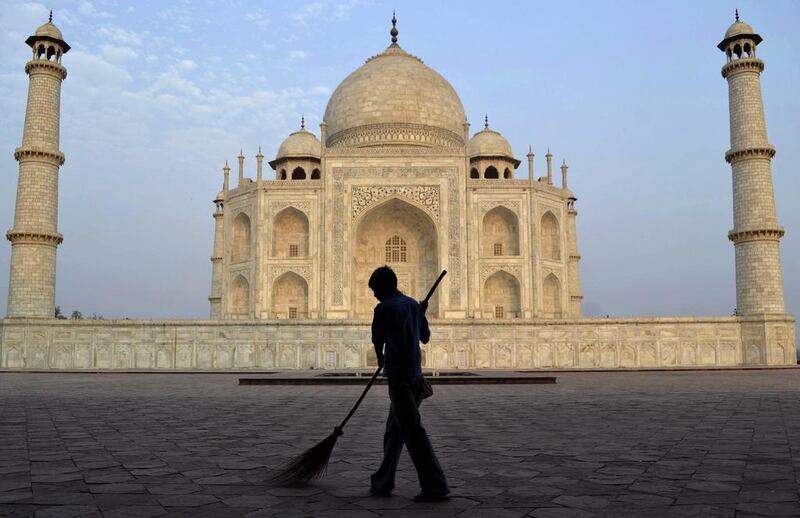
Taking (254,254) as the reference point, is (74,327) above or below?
below

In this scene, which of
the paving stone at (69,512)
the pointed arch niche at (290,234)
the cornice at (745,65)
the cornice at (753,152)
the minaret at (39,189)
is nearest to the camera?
the paving stone at (69,512)

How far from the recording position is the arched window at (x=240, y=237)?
28.2m

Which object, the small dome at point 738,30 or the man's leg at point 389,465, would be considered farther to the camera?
the small dome at point 738,30

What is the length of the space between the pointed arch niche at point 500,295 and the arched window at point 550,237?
2.38 meters

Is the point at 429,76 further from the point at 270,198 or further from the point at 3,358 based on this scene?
the point at 3,358

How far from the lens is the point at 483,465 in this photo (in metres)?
4.11

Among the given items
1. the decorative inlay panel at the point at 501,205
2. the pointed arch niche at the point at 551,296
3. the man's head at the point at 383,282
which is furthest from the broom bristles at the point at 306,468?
the pointed arch niche at the point at 551,296

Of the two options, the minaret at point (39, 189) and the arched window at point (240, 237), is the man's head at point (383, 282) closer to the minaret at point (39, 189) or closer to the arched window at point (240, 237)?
the minaret at point (39, 189)

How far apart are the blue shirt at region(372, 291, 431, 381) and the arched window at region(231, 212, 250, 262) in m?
25.1

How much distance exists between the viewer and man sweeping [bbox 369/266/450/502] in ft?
10.6

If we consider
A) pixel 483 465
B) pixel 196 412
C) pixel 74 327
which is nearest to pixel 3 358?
pixel 74 327

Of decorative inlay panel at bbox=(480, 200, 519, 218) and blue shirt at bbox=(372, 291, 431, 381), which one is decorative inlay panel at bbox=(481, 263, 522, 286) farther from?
blue shirt at bbox=(372, 291, 431, 381)

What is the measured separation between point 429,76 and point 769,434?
29.7m

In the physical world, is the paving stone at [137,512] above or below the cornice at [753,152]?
below
